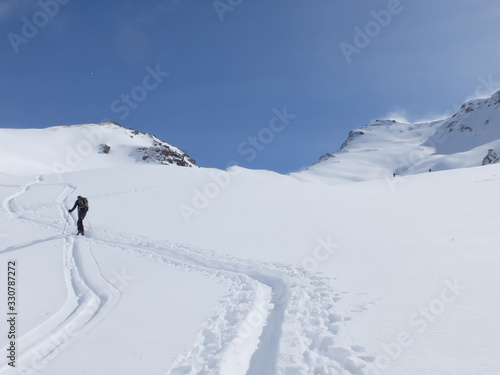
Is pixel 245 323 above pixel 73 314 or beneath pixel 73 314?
above

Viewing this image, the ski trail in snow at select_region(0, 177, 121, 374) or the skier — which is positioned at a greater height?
the skier

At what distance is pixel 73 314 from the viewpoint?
634 centimetres

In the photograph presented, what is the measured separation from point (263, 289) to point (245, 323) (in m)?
1.92

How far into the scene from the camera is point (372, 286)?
23.6ft

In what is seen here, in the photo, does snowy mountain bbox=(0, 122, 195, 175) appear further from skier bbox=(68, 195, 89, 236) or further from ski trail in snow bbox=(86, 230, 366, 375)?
ski trail in snow bbox=(86, 230, 366, 375)

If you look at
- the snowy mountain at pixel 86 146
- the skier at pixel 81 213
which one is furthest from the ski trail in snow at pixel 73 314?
the snowy mountain at pixel 86 146

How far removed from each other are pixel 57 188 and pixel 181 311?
79.7 ft

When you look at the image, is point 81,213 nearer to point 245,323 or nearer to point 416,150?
point 245,323

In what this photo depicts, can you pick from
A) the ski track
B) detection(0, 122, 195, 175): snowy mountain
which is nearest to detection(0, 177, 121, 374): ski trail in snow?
the ski track

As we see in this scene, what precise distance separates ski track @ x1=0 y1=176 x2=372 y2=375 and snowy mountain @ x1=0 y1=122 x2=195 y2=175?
71756 mm

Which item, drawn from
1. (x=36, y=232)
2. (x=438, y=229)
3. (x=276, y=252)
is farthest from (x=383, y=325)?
(x=36, y=232)

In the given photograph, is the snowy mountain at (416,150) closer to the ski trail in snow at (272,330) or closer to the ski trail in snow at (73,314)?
the ski trail in snow at (272,330)

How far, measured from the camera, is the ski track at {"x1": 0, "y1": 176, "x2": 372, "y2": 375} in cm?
483

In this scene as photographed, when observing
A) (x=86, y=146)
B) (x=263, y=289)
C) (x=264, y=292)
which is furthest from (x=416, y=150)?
(x=264, y=292)
